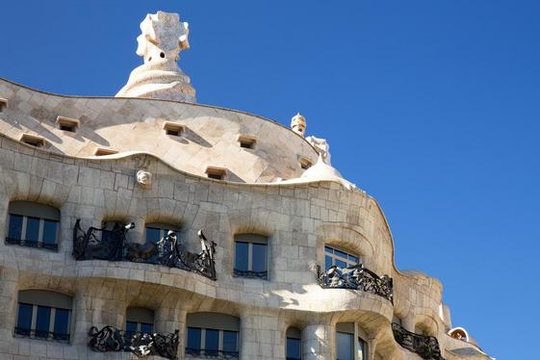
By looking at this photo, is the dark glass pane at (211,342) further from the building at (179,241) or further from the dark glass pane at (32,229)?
the dark glass pane at (32,229)

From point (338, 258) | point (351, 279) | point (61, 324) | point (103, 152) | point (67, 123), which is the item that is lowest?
point (61, 324)

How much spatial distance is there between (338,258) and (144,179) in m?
6.54

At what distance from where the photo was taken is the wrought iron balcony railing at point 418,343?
4284 centimetres

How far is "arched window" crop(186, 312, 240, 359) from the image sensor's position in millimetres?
37844

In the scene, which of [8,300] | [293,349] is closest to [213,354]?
[293,349]

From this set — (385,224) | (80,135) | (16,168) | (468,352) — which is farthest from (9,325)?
(468,352)

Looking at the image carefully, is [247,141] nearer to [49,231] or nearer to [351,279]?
[351,279]

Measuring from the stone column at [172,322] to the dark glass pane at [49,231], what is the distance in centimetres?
359

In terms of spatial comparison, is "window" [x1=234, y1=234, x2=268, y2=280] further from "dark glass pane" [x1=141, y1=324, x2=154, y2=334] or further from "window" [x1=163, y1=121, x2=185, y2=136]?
"window" [x1=163, y1=121, x2=185, y2=136]

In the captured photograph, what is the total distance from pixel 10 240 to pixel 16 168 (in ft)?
6.77

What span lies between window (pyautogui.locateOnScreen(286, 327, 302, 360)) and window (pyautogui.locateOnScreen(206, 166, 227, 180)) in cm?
569

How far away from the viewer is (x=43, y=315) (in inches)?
1432

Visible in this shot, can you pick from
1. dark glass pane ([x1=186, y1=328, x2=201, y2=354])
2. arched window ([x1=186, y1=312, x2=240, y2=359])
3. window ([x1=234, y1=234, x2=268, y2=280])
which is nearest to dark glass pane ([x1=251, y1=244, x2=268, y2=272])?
window ([x1=234, y1=234, x2=268, y2=280])

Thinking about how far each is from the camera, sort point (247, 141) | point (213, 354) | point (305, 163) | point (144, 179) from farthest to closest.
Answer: point (305, 163), point (247, 141), point (144, 179), point (213, 354)
